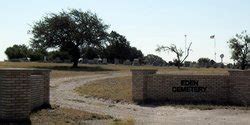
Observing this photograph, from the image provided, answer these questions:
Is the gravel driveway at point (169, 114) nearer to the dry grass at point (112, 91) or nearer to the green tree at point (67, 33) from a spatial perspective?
the dry grass at point (112, 91)

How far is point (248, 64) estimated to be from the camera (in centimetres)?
7500

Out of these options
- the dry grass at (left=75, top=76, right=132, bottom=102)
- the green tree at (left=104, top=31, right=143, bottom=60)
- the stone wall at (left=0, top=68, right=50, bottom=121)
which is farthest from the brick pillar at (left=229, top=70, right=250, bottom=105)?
the green tree at (left=104, top=31, right=143, bottom=60)

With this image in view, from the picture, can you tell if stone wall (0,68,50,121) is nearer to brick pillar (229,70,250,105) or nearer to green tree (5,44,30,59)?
brick pillar (229,70,250,105)

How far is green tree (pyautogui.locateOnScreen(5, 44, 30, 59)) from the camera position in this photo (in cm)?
10618

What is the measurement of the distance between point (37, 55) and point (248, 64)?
39085 millimetres

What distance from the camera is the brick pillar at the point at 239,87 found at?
72.1ft

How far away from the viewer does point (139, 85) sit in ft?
75.4

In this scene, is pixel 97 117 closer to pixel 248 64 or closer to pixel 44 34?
pixel 44 34

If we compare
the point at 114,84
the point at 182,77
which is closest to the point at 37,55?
the point at 114,84

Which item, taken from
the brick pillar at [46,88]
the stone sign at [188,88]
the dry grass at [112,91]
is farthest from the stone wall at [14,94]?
the stone sign at [188,88]

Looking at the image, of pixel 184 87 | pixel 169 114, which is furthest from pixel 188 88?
pixel 169 114

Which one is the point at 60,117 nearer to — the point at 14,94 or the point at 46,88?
the point at 14,94

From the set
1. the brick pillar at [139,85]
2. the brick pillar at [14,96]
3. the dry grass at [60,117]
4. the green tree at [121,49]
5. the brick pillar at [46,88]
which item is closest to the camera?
the brick pillar at [14,96]

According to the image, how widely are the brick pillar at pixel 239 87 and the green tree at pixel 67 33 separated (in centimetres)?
3488
